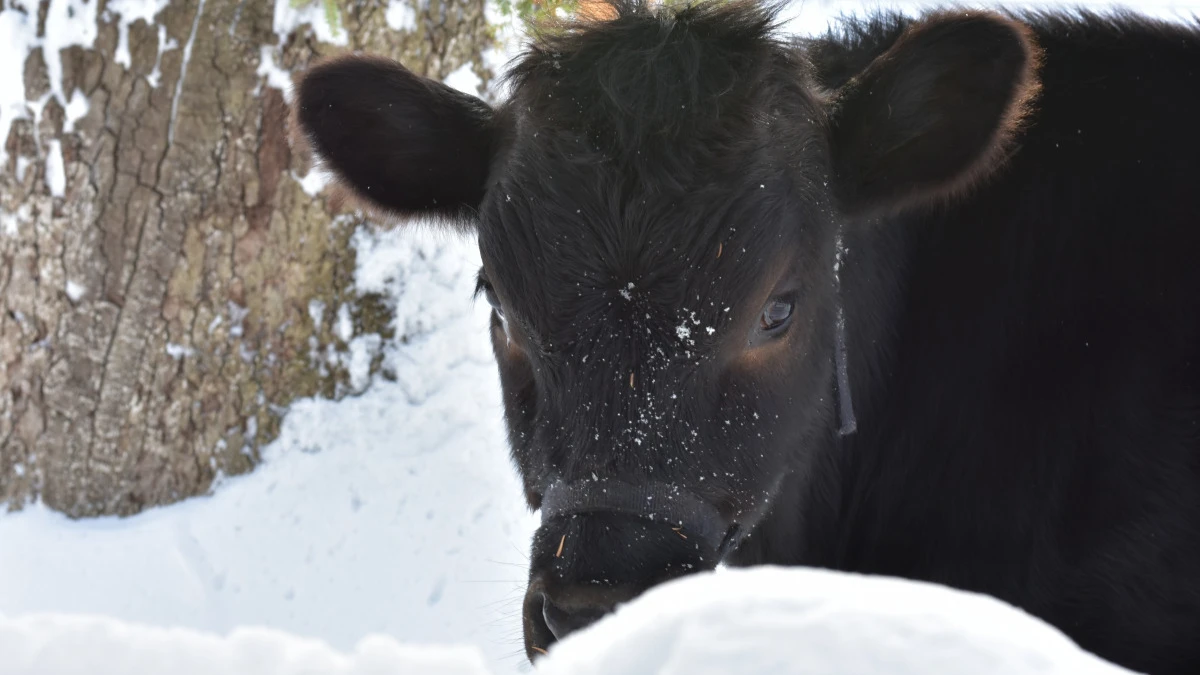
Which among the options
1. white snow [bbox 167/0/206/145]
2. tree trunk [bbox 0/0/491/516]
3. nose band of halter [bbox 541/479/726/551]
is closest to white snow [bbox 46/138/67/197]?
tree trunk [bbox 0/0/491/516]

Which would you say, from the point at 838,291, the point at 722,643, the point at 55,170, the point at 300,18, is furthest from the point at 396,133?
the point at 55,170

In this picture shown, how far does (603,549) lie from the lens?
2002 millimetres

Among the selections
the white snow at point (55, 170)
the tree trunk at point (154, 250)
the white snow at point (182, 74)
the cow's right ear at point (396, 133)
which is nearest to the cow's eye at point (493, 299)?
the cow's right ear at point (396, 133)

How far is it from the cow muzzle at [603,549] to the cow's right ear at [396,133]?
1092mm

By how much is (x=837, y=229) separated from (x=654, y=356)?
2.39ft

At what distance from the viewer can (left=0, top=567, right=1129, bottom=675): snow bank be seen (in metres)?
0.83

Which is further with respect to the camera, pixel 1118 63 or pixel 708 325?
pixel 1118 63

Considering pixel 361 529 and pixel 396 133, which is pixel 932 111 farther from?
pixel 361 529

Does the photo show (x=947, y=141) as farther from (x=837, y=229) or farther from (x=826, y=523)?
(x=826, y=523)

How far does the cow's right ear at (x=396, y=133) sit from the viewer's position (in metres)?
2.72

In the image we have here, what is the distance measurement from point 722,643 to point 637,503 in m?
1.20

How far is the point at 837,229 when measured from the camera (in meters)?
2.52

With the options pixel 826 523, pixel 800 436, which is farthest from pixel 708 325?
pixel 826 523

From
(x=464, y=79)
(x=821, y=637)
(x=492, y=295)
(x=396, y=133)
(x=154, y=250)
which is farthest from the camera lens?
(x=464, y=79)
